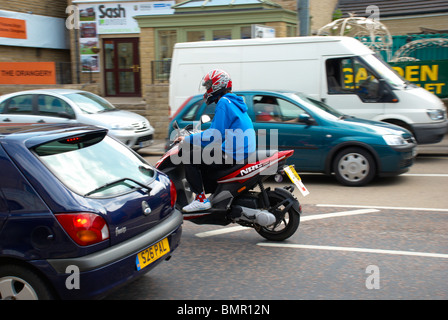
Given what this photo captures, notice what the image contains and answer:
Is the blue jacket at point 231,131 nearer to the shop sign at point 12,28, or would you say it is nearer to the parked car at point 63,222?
the parked car at point 63,222

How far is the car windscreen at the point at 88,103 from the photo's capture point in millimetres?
11509

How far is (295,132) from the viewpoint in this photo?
320 inches

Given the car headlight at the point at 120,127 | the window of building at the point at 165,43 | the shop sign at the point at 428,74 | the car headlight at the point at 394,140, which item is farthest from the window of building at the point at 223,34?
the car headlight at the point at 394,140


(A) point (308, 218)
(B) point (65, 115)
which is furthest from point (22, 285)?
(B) point (65, 115)

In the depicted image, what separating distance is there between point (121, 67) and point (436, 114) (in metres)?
14.4

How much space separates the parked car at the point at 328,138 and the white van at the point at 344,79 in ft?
5.54

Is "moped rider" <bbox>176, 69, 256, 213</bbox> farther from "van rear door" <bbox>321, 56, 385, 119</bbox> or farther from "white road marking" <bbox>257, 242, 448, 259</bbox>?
"van rear door" <bbox>321, 56, 385, 119</bbox>

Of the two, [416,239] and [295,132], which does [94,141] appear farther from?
[295,132]

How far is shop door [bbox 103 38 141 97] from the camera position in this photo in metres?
20.5

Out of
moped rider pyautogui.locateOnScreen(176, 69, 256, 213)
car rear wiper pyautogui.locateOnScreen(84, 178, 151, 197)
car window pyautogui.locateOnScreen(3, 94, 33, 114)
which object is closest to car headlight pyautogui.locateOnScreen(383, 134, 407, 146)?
moped rider pyautogui.locateOnScreen(176, 69, 256, 213)

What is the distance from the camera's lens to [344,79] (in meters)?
10.0

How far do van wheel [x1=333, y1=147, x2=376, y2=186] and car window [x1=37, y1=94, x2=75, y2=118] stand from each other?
6.39 m

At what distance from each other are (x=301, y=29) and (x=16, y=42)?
12.8m

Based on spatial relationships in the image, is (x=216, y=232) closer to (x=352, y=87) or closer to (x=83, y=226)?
(x=83, y=226)
